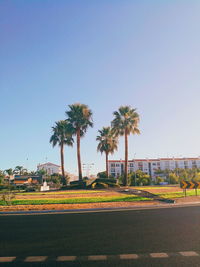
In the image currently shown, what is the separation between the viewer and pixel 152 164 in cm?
12162

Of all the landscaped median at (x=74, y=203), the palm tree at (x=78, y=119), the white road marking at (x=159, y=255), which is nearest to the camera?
the white road marking at (x=159, y=255)

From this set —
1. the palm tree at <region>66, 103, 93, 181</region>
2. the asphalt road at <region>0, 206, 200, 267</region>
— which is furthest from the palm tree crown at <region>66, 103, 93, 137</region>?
the asphalt road at <region>0, 206, 200, 267</region>

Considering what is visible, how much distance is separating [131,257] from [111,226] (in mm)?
3655

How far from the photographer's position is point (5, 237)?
7.13 meters

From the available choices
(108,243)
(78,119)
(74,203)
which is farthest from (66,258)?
(78,119)

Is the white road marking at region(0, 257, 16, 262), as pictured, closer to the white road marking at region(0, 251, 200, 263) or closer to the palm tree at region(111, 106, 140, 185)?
the white road marking at region(0, 251, 200, 263)

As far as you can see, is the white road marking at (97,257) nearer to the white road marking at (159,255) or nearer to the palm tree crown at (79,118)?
the white road marking at (159,255)

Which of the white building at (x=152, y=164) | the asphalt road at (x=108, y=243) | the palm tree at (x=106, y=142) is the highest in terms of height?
the palm tree at (x=106, y=142)

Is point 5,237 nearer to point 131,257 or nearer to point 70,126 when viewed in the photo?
point 131,257

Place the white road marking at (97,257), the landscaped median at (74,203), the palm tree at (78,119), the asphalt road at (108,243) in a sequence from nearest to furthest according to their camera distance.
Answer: the asphalt road at (108,243)
the white road marking at (97,257)
the landscaped median at (74,203)
the palm tree at (78,119)

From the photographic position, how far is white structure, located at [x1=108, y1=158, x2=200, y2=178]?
120 metres

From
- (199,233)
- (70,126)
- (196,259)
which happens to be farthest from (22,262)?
(70,126)

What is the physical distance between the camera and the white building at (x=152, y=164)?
120250 mm

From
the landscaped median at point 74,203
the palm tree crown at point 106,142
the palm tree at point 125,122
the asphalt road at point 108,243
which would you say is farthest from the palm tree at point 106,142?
the asphalt road at point 108,243
